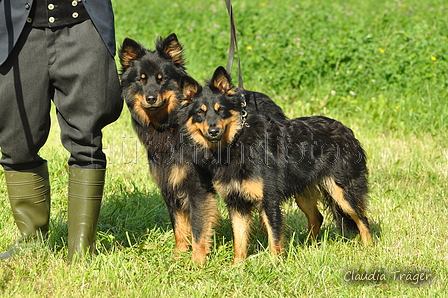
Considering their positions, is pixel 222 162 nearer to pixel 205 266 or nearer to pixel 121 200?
pixel 205 266

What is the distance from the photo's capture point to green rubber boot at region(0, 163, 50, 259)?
353 cm

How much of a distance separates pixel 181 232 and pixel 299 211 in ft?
5.30

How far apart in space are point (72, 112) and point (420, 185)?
3.85 m

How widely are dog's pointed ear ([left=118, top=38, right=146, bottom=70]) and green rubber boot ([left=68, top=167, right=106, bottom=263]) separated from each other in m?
1.01

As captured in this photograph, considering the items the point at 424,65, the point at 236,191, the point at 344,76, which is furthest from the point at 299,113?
the point at 236,191

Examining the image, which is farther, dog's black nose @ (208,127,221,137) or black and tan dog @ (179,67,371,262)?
black and tan dog @ (179,67,371,262)

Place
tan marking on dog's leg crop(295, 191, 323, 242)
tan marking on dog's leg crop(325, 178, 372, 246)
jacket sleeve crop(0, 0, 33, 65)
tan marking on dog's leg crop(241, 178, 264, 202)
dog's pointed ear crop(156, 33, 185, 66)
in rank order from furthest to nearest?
tan marking on dog's leg crop(295, 191, 323, 242) → tan marking on dog's leg crop(325, 178, 372, 246) → dog's pointed ear crop(156, 33, 185, 66) → tan marking on dog's leg crop(241, 178, 264, 202) → jacket sleeve crop(0, 0, 33, 65)

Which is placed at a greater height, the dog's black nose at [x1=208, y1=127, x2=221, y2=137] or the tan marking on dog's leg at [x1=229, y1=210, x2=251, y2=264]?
the dog's black nose at [x1=208, y1=127, x2=221, y2=137]

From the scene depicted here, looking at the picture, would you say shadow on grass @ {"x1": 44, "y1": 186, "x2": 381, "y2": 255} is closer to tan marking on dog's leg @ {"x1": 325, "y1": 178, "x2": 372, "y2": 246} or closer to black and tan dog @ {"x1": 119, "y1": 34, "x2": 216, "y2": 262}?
tan marking on dog's leg @ {"x1": 325, "y1": 178, "x2": 372, "y2": 246}

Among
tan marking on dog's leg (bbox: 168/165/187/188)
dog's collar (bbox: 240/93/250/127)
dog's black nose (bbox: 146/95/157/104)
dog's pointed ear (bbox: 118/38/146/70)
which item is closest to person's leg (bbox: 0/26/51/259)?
dog's black nose (bbox: 146/95/157/104)

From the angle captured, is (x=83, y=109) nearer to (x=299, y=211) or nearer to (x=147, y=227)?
(x=147, y=227)

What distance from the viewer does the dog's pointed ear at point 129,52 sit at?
3.99 metres

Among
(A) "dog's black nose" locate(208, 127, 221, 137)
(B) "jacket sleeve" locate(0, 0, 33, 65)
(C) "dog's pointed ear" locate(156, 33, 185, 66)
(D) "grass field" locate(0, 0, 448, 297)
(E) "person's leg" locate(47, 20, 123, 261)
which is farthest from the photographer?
(C) "dog's pointed ear" locate(156, 33, 185, 66)

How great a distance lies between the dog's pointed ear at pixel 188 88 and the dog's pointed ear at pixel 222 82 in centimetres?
13
